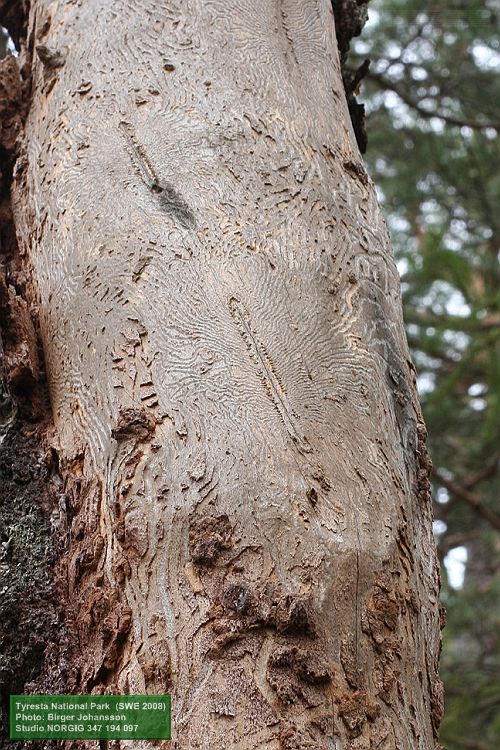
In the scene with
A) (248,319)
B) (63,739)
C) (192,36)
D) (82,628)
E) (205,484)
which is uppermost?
(192,36)

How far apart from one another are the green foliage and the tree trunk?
2701 millimetres

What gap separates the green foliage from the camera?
3930 millimetres

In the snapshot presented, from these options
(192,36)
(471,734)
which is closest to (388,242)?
(192,36)

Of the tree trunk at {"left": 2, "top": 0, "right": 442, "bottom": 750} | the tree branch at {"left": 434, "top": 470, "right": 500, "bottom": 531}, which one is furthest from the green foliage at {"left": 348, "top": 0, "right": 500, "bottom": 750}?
the tree trunk at {"left": 2, "top": 0, "right": 442, "bottom": 750}

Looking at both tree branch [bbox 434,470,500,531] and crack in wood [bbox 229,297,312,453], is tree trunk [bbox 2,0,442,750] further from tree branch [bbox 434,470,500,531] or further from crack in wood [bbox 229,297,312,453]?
tree branch [bbox 434,470,500,531]

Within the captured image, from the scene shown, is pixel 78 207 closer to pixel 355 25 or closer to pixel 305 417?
pixel 305 417

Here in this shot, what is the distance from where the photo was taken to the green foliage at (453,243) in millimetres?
3930

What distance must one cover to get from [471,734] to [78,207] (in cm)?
448

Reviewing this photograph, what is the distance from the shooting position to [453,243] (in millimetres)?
6012

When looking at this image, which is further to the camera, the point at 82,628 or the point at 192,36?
the point at 192,36

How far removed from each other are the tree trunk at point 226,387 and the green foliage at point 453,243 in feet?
8.86

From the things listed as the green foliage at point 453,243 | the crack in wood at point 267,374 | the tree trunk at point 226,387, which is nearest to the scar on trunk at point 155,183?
the tree trunk at point 226,387

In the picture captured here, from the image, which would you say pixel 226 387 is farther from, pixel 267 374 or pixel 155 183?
pixel 155 183

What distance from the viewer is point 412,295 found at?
4.99m
